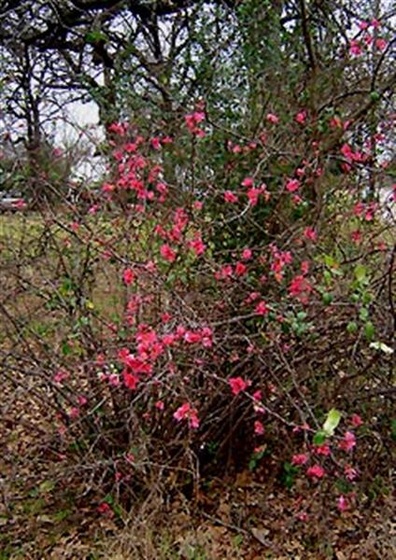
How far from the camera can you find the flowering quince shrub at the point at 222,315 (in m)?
2.53

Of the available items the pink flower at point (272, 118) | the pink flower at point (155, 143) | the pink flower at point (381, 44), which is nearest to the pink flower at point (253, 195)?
the pink flower at point (272, 118)

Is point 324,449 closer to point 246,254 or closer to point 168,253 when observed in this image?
point 246,254

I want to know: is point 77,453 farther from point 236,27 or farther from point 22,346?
point 236,27

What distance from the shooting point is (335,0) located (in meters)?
3.47

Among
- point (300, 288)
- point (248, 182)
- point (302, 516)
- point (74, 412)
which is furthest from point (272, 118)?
point (302, 516)

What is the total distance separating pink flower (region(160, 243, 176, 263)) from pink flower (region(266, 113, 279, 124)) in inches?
29.8

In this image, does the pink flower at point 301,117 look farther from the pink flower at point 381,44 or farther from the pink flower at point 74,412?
the pink flower at point 74,412

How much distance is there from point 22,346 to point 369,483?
65.3 inches

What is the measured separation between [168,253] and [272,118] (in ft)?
2.65

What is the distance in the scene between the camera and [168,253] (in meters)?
2.69

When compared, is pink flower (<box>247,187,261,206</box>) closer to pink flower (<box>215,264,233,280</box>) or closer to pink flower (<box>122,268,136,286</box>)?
pink flower (<box>215,264,233,280</box>)

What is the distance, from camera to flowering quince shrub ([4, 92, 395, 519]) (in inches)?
99.7

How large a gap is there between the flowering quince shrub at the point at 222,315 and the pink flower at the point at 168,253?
2 centimetres

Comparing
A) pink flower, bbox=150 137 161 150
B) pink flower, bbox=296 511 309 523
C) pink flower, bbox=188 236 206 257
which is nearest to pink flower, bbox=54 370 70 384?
pink flower, bbox=188 236 206 257
